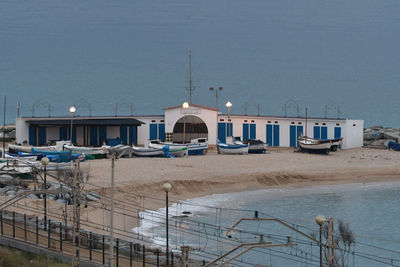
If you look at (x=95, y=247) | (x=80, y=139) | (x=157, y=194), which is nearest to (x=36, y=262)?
(x=95, y=247)

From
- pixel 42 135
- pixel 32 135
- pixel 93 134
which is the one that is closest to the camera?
pixel 32 135

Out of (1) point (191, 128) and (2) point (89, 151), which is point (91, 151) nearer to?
(2) point (89, 151)

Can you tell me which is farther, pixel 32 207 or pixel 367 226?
pixel 367 226

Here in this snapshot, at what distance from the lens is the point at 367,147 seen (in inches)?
2418

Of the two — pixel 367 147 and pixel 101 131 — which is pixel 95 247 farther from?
pixel 367 147

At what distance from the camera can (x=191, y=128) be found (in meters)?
58.2

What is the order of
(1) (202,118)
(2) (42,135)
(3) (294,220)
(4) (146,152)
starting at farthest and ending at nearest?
(1) (202,118), (2) (42,135), (4) (146,152), (3) (294,220)

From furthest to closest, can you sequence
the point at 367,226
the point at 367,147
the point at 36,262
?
the point at 367,147, the point at 367,226, the point at 36,262

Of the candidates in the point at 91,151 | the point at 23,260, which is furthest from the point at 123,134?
the point at 23,260

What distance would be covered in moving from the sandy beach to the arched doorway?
507 centimetres

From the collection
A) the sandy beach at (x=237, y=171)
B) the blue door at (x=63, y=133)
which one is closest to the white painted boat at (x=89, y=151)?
the sandy beach at (x=237, y=171)

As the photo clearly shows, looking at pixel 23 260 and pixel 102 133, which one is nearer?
pixel 23 260

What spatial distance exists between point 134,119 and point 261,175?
688 inches

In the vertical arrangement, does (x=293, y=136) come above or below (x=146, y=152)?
above
